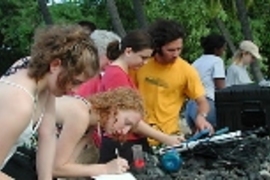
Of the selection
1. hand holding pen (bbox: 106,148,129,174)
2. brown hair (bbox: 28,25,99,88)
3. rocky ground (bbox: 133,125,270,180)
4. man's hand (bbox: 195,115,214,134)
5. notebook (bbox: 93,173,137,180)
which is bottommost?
man's hand (bbox: 195,115,214,134)

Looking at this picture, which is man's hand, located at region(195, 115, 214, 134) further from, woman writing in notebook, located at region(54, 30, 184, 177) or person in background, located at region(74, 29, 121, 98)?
woman writing in notebook, located at region(54, 30, 184, 177)

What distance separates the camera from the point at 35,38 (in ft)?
11.2

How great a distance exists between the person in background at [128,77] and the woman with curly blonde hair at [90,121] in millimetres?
585

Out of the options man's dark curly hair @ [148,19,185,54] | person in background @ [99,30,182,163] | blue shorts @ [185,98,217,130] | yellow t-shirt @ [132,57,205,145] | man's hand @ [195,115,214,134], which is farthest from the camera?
blue shorts @ [185,98,217,130]

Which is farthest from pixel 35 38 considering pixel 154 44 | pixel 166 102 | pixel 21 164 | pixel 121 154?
pixel 166 102

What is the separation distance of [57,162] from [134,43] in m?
1.38

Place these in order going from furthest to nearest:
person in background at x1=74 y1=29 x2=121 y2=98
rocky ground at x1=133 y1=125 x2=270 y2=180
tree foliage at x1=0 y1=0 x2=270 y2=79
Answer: tree foliage at x1=0 y1=0 x2=270 y2=79 < person in background at x1=74 y1=29 x2=121 y2=98 < rocky ground at x1=133 y1=125 x2=270 y2=180

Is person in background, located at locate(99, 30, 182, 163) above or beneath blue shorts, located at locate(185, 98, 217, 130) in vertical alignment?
above

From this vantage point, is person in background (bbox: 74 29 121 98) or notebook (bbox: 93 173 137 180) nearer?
notebook (bbox: 93 173 137 180)

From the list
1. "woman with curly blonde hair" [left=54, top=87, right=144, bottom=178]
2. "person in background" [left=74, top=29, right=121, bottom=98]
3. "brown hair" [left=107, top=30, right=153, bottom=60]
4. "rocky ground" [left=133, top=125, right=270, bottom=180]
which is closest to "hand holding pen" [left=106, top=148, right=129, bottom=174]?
"woman with curly blonde hair" [left=54, top=87, right=144, bottom=178]

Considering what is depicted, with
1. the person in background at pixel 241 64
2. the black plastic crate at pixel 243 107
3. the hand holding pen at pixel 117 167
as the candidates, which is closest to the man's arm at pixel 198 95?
the black plastic crate at pixel 243 107

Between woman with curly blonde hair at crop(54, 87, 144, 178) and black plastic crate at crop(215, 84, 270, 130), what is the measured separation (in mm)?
2064

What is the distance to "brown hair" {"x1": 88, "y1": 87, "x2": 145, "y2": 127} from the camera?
13.2 ft

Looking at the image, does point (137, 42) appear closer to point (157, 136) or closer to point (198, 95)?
point (157, 136)
